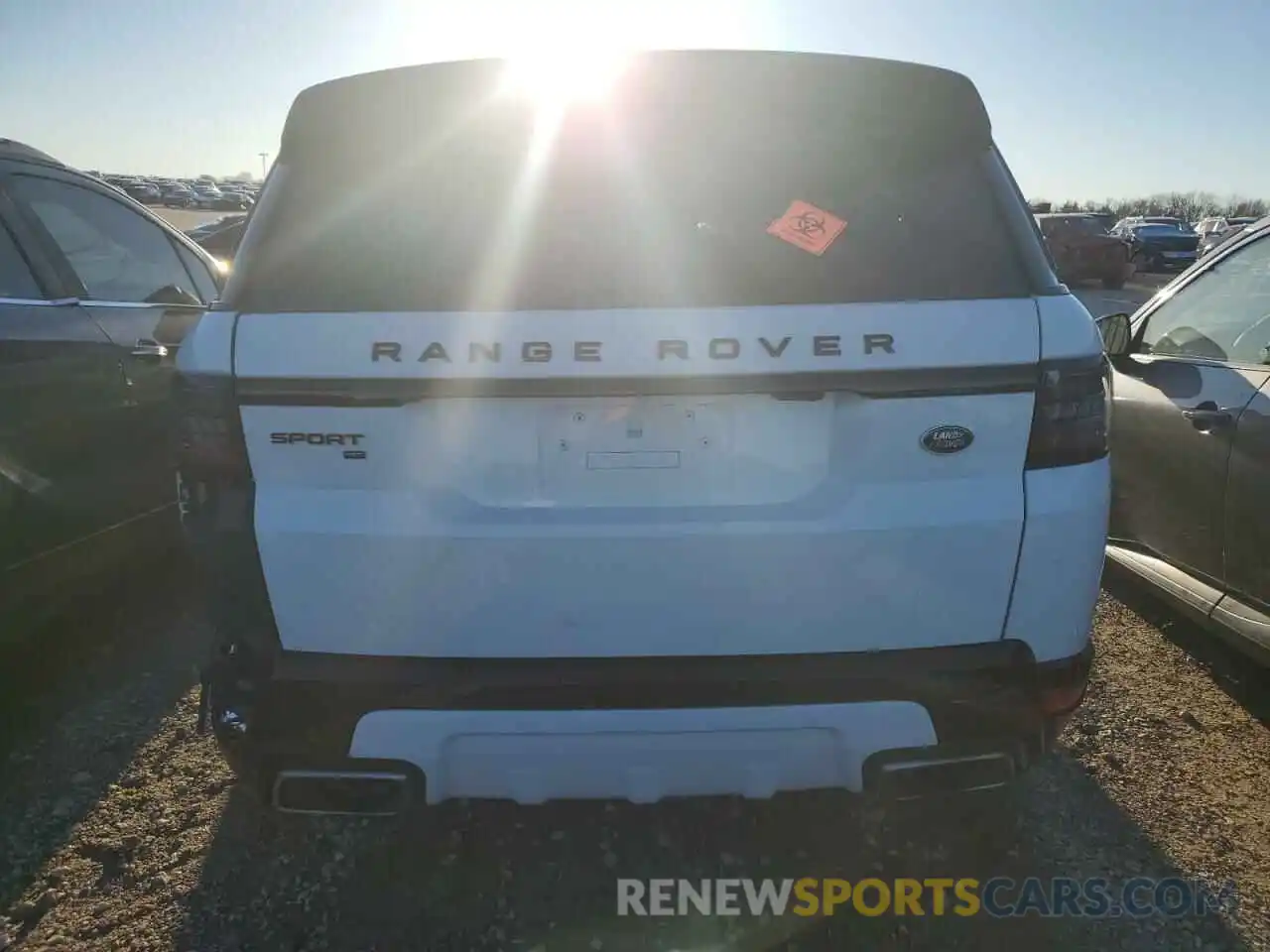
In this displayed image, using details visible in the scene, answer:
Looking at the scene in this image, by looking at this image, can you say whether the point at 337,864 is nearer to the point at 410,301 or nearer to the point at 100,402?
the point at 410,301

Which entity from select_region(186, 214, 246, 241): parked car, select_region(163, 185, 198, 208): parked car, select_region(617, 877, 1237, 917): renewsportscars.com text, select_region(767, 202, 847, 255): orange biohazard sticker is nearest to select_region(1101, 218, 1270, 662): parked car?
select_region(617, 877, 1237, 917): renewsportscars.com text

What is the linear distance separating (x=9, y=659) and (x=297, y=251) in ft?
8.86

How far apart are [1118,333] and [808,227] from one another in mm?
2413

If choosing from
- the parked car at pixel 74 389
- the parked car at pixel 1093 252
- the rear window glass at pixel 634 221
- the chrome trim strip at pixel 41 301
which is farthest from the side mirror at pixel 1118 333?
the parked car at pixel 1093 252

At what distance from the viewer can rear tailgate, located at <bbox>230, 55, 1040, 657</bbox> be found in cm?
184

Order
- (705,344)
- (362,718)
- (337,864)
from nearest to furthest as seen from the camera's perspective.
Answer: (705,344) < (362,718) < (337,864)

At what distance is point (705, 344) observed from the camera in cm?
183

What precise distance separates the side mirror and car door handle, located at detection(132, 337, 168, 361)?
3837 millimetres

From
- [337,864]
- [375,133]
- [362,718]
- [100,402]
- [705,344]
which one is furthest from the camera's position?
[100,402]

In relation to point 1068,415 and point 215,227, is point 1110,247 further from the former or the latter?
point 1068,415

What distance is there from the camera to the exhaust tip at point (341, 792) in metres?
2.00

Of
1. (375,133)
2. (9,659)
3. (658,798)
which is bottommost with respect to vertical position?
(9,659)

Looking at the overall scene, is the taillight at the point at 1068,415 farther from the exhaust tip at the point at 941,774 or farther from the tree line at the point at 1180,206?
the tree line at the point at 1180,206

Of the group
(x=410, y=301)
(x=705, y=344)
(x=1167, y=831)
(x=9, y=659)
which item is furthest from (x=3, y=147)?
(x=1167, y=831)
